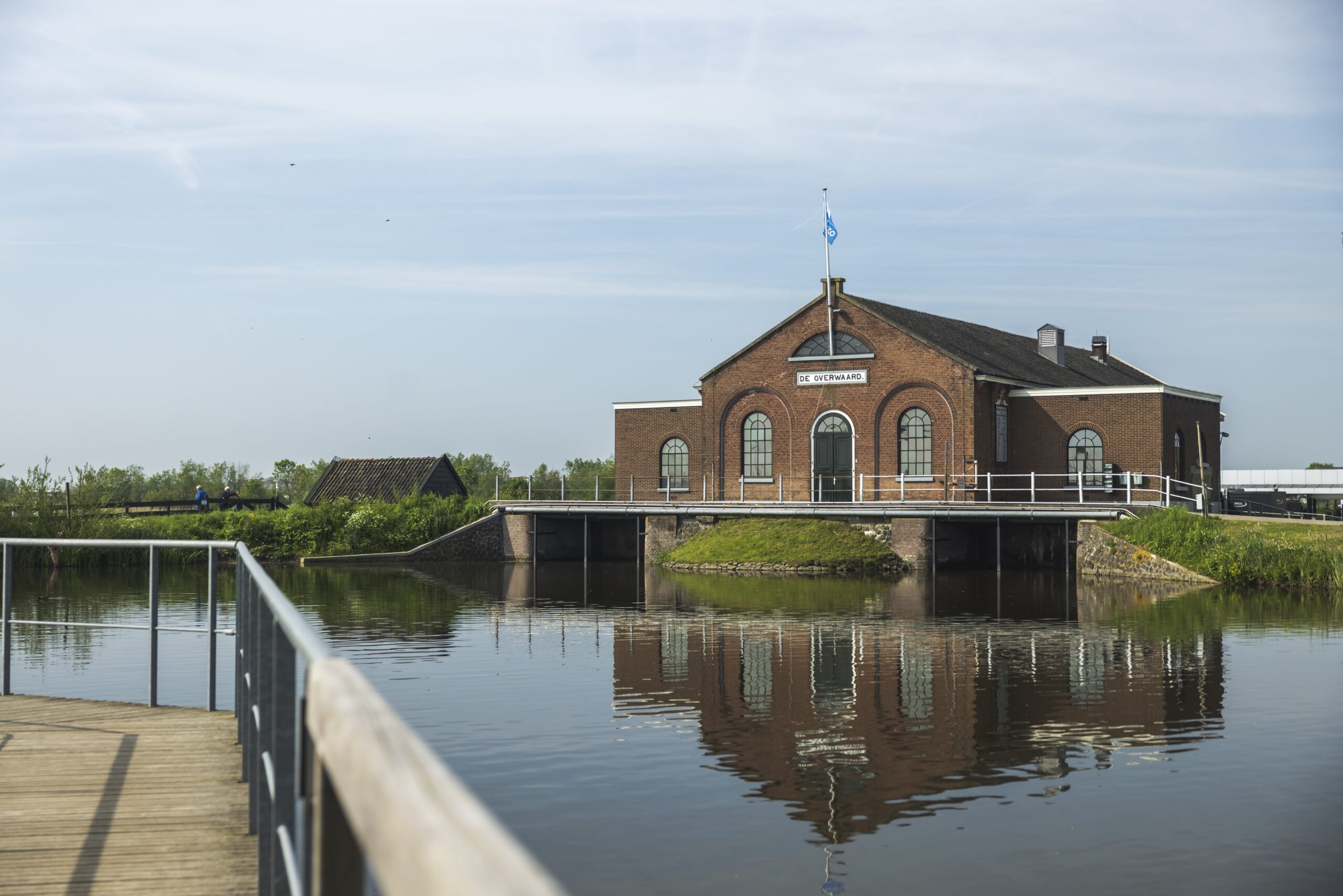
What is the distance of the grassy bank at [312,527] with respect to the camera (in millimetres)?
38969

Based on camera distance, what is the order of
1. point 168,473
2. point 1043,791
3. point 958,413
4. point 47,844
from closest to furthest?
point 47,844
point 1043,791
point 958,413
point 168,473

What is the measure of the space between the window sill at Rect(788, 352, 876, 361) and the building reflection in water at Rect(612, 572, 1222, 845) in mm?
16335

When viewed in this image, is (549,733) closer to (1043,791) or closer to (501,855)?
(1043,791)

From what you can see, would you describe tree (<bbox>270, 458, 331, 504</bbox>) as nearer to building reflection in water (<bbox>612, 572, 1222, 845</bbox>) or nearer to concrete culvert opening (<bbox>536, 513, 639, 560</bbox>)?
concrete culvert opening (<bbox>536, 513, 639, 560</bbox>)

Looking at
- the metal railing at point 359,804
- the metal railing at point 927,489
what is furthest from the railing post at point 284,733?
the metal railing at point 927,489

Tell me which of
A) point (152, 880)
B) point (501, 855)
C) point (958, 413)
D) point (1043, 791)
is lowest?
point (1043, 791)

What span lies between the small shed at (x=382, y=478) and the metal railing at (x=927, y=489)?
9365mm

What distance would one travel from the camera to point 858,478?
3794cm

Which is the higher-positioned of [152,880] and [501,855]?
[501,855]

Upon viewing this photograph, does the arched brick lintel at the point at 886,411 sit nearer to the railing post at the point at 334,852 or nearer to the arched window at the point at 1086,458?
the arched window at the point at 1086,458

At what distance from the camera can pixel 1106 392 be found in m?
36.2

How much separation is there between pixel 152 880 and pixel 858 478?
33.9 meters

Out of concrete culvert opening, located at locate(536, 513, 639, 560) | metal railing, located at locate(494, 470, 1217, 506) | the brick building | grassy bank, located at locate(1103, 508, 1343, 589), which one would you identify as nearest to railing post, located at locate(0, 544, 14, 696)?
grassy bank, located at locate(1103, 508, 1343, 589)

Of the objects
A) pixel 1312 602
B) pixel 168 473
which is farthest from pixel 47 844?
pixel 168 473
